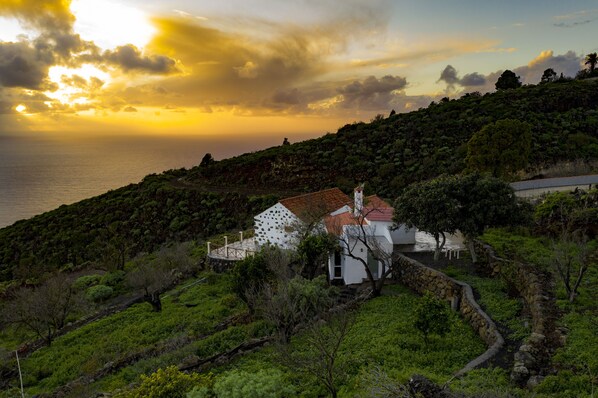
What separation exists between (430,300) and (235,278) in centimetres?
929

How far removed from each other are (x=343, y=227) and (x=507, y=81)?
66553 mm

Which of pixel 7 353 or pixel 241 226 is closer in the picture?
pixel 7 353

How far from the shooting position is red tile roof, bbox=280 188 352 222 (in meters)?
25.1

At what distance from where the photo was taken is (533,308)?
14.0 metres

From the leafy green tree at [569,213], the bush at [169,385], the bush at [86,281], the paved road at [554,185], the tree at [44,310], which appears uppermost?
the paved road at [554,185]

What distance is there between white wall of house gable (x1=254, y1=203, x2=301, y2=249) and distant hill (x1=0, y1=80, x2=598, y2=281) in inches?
581

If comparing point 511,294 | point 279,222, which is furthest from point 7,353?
point 511,294

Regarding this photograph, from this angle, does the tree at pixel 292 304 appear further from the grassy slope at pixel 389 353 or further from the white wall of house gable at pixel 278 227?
the white wall of house gable at pixel 278 227

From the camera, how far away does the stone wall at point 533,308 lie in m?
10.6

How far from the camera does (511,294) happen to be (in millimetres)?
16500

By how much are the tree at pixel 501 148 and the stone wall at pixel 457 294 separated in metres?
14.9

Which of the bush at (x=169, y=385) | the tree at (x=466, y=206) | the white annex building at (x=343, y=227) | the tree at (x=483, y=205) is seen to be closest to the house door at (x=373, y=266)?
the white annex building at (x=343, y=227)

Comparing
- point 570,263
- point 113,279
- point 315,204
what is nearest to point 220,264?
point 315,204

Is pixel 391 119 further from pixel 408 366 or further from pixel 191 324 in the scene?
pixel 408 366
